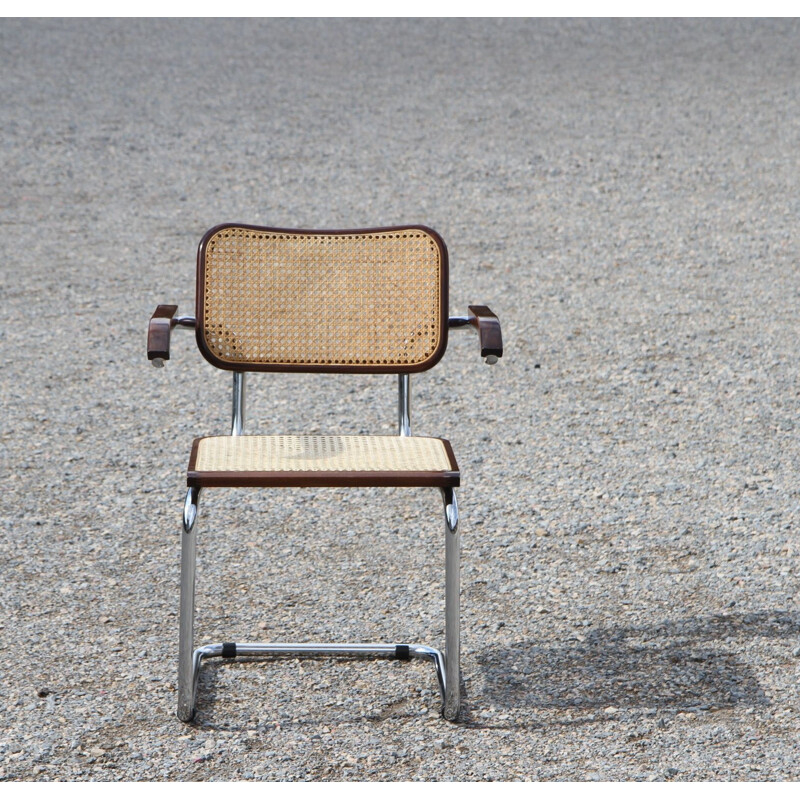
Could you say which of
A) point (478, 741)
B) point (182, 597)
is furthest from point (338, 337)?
point (478, 741)

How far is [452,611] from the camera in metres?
2.57

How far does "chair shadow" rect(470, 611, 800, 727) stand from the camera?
8.91 ft

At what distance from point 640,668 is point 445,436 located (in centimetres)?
170

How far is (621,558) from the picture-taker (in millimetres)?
3441

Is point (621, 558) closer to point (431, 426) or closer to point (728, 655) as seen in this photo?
point (728, 655)

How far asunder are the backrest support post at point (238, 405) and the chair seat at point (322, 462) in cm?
17

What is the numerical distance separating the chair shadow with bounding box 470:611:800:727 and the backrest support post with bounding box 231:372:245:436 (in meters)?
0.84

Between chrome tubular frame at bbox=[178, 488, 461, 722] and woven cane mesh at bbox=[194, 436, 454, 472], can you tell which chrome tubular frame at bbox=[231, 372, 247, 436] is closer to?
woven cane mesh at bbox=[194, 436, 454, 472]

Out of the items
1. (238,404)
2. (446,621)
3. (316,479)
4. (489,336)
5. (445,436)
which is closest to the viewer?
(316,479)

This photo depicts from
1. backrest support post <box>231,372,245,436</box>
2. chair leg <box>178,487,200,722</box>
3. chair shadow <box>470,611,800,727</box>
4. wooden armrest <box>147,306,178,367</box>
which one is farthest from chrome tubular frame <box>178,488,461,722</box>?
backrest support post <box>231,372,245,436</box>

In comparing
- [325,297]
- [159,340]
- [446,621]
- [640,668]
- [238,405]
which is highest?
[325,297]

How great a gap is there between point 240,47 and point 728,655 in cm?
966

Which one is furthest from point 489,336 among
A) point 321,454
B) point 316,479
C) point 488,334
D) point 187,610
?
point 187,610

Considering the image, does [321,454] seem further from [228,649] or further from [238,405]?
[228,649]
